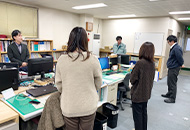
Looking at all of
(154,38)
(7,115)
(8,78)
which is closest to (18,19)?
(8,78)

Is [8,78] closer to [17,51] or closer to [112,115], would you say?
[17,51]

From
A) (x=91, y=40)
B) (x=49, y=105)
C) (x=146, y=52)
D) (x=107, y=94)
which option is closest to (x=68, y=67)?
(x=49, y=105)

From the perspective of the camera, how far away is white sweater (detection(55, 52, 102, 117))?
4.23 feet

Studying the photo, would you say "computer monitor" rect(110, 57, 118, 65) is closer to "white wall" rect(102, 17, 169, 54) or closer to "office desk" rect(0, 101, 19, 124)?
"office desk" rect(0, 101, 19, 124)

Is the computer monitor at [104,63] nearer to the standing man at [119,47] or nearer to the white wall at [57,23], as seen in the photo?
the standing man at [119,47]

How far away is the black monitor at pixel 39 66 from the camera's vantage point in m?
2.51

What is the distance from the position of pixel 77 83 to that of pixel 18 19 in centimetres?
443

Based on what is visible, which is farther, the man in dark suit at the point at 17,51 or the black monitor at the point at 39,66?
the man in dark suit at the point at 17,51

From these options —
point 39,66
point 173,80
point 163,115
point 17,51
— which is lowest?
point 163,115

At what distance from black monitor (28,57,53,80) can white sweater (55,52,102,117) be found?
1354mm

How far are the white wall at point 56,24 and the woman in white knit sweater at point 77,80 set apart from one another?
4.45m

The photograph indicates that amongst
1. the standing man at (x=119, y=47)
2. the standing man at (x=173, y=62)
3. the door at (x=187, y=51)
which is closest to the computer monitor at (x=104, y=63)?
the standing man at (x=173, y=62)

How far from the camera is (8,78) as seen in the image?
2.07 meters

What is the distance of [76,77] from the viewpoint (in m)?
1.29
